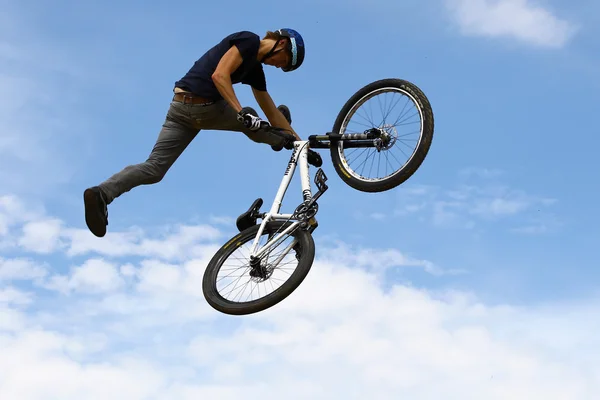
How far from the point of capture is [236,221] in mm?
9969

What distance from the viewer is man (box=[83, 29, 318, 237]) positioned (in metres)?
9.33

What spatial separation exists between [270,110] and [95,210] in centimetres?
225

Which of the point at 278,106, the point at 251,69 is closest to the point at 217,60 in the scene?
the point at 251,69

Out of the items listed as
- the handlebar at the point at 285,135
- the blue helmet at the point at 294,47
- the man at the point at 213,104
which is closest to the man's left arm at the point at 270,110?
the man at the point at 213,104

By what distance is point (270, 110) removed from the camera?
10188 millimetres

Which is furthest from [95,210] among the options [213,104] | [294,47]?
[294,47]

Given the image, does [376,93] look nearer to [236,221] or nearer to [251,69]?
[251,69]

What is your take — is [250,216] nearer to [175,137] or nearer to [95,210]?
[175,137]

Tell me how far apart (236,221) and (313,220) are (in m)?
1.10

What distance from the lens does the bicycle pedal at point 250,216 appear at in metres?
9.85

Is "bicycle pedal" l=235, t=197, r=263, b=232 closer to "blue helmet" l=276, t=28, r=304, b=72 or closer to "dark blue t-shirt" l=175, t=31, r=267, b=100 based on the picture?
"dark blue t-shirt" l=175, t=31, r=267, b=100

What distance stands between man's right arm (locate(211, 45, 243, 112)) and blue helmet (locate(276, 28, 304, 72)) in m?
0.55

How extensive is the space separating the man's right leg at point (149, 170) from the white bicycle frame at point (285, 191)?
1238 mm

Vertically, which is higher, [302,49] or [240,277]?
[302,49]
